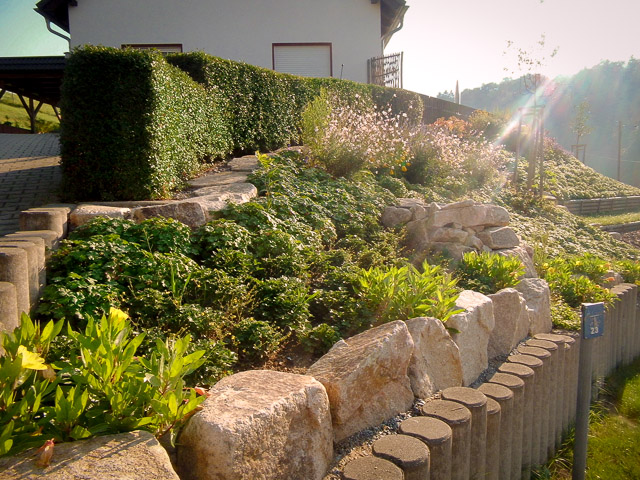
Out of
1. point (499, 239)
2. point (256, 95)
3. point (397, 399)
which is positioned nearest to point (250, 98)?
point (256, 95)

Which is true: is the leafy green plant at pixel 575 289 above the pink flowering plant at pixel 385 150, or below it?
below

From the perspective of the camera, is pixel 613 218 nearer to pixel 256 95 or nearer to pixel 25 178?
pixel 256 95

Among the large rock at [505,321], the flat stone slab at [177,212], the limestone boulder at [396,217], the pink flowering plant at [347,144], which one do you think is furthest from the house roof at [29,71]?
the large rock at [505,321]

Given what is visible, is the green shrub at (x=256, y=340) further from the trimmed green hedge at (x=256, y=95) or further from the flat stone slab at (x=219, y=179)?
the trimmed green hedge at (x=256, y=95)

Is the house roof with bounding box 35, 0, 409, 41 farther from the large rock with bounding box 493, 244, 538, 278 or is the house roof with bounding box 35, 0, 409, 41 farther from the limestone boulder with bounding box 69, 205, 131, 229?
the limestone boulder with bounding box 69, 205, 131, 229

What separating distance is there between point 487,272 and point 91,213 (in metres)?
3.75

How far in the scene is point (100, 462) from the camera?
1687 mm

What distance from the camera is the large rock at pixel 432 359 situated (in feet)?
10.3

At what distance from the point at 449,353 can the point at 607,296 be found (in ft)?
9.51

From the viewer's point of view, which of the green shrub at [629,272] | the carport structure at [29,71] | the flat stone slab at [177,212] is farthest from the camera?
the carport structure at [29,71]

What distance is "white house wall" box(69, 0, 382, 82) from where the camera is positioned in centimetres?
1428

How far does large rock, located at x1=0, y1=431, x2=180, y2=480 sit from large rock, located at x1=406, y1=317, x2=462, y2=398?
1.78 meters

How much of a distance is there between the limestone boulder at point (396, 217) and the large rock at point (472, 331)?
6.88 ft

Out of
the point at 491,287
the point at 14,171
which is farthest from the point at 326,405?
the point at 14,171
